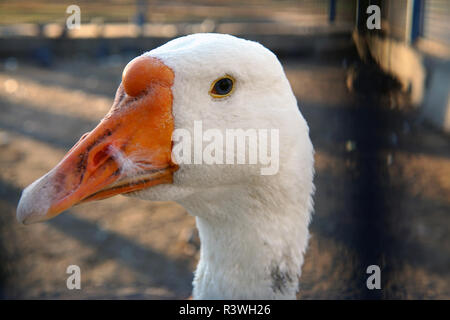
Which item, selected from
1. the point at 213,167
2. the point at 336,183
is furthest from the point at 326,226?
the point at 213,167

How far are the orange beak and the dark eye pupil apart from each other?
11 cm

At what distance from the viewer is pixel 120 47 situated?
22.5 ft

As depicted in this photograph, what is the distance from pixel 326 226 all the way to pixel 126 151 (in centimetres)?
198

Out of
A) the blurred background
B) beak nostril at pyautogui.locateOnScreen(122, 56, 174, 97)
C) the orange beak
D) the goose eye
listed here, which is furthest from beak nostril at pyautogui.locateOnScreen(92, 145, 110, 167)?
the blurred background

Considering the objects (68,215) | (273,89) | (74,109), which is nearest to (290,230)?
(273,89)

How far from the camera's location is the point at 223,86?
1.08 m

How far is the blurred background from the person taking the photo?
1250 mm

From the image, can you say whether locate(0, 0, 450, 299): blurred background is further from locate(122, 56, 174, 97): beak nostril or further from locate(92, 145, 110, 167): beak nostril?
locate(92, 145, 110, 167): beak nostril

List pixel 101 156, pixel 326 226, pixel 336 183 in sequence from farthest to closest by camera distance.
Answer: pixel 336 183 < pixel 326 226 < pixel 101 156

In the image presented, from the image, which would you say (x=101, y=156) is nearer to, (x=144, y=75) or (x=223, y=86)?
(x=144, y=75)

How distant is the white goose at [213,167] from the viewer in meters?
1.00

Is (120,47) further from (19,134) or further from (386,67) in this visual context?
(386,67)

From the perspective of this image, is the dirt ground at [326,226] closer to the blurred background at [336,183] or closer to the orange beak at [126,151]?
the blurred background at [336,183]
